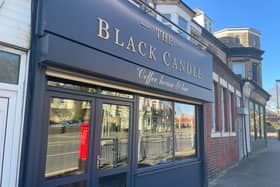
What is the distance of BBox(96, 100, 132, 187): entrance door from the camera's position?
4.05m

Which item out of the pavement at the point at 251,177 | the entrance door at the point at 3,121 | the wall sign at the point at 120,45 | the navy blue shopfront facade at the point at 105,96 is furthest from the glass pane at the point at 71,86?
the pavement at the point at 251,177

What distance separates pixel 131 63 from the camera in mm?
4262

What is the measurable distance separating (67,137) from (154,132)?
2.43 m

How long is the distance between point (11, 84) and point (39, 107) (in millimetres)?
403

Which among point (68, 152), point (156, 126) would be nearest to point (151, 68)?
point (156, 126)

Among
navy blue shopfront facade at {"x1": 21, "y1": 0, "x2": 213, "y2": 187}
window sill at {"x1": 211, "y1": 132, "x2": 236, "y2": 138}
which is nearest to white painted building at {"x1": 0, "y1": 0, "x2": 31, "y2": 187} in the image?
navy blue shopfront facade at {"x1": 21, "y1": 0, "x2": 213, "y2": 187}

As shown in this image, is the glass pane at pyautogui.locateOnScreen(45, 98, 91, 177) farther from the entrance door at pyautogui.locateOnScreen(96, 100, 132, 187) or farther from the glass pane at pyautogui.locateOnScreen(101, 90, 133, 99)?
the glass pane at pyautogui.locateOnScreen(101, 90, 133, 99)

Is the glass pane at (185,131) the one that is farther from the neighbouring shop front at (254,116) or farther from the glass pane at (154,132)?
the neighbouring shop front at (254,116)

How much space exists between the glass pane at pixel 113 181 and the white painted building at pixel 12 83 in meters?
1.51

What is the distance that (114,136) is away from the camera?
173 inches

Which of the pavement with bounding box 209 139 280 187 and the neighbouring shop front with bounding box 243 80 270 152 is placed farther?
the neighbouring shop front with bounding box 243 80 270 152

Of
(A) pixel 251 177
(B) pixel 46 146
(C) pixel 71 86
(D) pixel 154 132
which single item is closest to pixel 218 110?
(A) pixel 251 177

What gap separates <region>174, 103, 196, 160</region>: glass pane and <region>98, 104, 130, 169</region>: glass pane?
201cm

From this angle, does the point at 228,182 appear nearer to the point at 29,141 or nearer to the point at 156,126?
the point at 156,126
